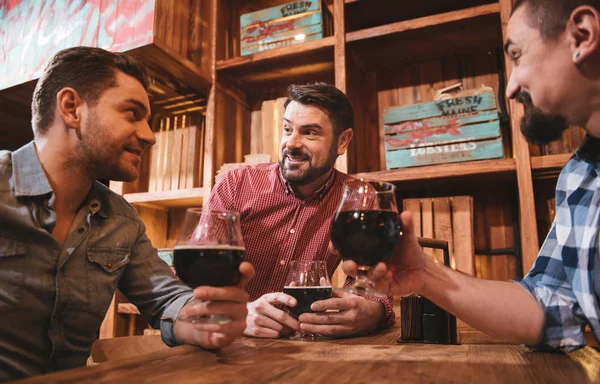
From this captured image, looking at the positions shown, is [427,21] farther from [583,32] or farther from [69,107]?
[69,107]

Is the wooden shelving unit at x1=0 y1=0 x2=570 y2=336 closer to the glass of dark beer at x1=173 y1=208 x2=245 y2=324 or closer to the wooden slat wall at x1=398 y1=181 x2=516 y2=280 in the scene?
the wooden slat wall at x1=398 y1=181 x2=516 y2=280

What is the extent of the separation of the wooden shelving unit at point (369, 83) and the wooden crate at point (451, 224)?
4.9 inches

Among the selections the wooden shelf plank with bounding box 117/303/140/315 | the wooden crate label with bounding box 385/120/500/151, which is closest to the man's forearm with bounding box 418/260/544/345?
the wooden crate label with bounding box 385/120/500/151

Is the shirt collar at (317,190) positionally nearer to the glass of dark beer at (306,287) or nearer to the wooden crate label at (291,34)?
the glass of dark beer at (306,287)

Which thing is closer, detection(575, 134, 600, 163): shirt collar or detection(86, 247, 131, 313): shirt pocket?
detection(575, 134, 600, 163): shirt collar

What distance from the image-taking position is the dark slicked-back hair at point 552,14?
1.02 m

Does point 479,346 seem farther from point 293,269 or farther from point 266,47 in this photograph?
point 266,47

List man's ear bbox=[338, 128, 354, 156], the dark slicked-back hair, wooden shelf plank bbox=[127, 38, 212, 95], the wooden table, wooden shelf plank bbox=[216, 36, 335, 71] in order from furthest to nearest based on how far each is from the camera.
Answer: wooden shelf plank bbox=[216, 36, 335, 71] → wooden shelf plank bbox=[127, 38, 212, 95] → man's ear bbox=[338, 128, 354, 156] → the dark slicked-back hair → the wooden table

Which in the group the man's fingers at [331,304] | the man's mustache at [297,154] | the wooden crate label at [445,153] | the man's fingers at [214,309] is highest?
the wooden crate label at [445,153]

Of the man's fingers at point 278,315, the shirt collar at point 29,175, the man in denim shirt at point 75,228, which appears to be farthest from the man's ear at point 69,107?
the man's fingers at point 278,315

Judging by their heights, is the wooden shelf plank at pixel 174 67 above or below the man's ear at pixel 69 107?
above

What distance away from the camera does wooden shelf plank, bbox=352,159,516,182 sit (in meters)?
2.12

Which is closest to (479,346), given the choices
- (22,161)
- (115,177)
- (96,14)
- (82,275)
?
(82,275)

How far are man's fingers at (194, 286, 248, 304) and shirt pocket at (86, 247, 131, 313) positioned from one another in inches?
24.6
